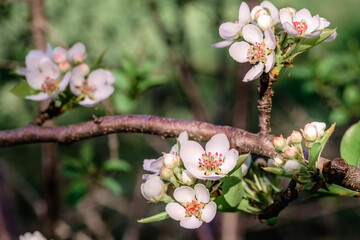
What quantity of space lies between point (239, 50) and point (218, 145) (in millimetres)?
177

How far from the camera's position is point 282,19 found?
782 millimetres

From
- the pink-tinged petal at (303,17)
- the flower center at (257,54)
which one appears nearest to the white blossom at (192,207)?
the flower center at (257,54)

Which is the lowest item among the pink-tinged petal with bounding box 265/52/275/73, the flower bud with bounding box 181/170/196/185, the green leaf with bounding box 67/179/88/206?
the green leaf with bounding box 67/179/88/206

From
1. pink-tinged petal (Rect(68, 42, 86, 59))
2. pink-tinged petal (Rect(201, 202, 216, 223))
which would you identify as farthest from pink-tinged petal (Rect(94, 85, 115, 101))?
pink-tinged petal (Rect(201, 202, 216, 223))

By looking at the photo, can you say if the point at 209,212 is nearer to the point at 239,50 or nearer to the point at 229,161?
the point at 229,161

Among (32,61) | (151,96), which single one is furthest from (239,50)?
(151,96)

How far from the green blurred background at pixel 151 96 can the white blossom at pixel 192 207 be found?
54 centimetres

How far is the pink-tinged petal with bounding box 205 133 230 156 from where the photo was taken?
0.76 meters

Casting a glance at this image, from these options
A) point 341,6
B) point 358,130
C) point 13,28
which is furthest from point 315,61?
point 341,6

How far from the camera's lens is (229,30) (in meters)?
0.80

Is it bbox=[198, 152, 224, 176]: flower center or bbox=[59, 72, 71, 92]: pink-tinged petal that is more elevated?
bbox=[59, 72, 71, 92]: pink-tinged petal

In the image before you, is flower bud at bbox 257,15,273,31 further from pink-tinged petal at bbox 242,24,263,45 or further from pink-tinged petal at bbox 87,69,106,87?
pink-tinged petal at bbox 87,69,106,87

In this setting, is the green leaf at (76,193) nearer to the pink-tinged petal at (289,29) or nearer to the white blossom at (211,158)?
the white blossom at (211,158)

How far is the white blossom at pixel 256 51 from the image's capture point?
0.73m
